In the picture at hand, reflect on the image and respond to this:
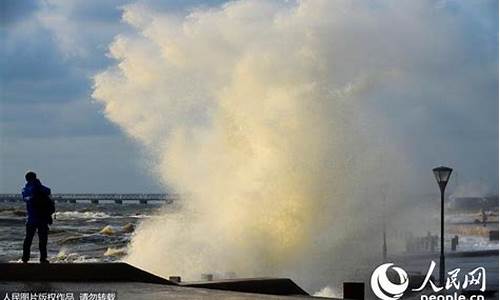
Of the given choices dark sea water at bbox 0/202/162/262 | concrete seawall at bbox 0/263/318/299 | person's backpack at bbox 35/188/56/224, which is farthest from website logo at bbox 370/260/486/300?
dark sea water at bbox 0/202/162/262

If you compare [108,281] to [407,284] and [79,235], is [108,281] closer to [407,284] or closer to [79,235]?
[407,284]

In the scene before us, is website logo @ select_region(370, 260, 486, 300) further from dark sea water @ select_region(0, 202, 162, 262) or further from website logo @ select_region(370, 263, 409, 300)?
dark sea water @ select_region(0, 202, 162, 262)

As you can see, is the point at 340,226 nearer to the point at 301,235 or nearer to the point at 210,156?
the point at 301,235

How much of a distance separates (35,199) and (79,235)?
78.8ft

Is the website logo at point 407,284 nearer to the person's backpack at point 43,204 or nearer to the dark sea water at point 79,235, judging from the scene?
the person's backpack at point 43,204

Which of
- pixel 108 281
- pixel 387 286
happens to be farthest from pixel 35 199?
pixel 387 286

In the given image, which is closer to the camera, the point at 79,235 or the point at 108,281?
the point at 108,281

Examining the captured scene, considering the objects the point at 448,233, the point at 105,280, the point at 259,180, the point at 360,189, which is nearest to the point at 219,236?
the point at 259,180

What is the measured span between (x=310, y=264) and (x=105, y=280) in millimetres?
9396

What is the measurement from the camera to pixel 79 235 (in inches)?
1302

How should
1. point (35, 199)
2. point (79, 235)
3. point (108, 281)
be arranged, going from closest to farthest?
1. point (108, 281)
2. point (35, 199)
3. point (79, 235)

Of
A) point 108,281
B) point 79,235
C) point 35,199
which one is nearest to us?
point 108,281

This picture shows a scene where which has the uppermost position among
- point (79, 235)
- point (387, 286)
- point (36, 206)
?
point (79, 235)

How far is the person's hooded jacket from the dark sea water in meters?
13.3
